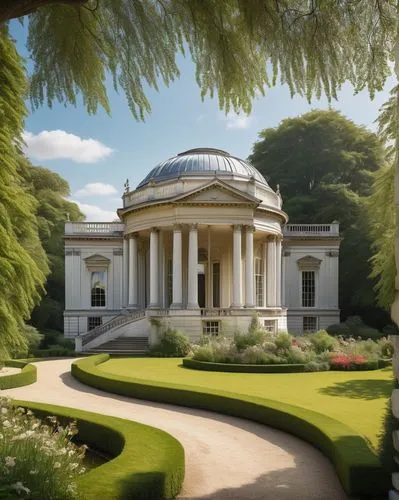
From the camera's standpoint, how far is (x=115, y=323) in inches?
1329

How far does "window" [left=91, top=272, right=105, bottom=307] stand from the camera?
42.0 meters

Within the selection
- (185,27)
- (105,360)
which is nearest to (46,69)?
(185,27)

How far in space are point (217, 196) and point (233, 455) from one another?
23.9 metres

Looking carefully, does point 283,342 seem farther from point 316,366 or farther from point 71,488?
point 71,488

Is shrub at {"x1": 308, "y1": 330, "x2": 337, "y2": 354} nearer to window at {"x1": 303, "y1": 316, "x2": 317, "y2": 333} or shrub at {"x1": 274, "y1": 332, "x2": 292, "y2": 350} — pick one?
shrub at {"x1": 274, "y1": 332, "x2": 292, "y2": 350}

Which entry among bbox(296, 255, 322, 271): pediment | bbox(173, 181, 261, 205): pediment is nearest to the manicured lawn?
bbox(173, 181, 261, 205): pediment

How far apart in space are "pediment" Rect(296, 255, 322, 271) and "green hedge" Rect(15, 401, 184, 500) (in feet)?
110

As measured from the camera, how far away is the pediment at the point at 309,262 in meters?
43.6

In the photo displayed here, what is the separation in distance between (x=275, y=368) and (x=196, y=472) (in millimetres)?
13431

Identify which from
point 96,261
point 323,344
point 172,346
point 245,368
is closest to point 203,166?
point 96,261

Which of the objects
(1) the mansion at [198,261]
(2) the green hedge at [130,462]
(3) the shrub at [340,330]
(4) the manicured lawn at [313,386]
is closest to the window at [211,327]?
(1) the mansion at [198,261]

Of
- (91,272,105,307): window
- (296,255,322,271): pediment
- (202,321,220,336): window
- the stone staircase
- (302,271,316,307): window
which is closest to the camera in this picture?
the stone staircase

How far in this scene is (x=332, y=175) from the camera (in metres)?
50.1

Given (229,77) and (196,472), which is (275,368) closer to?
(196,472)
